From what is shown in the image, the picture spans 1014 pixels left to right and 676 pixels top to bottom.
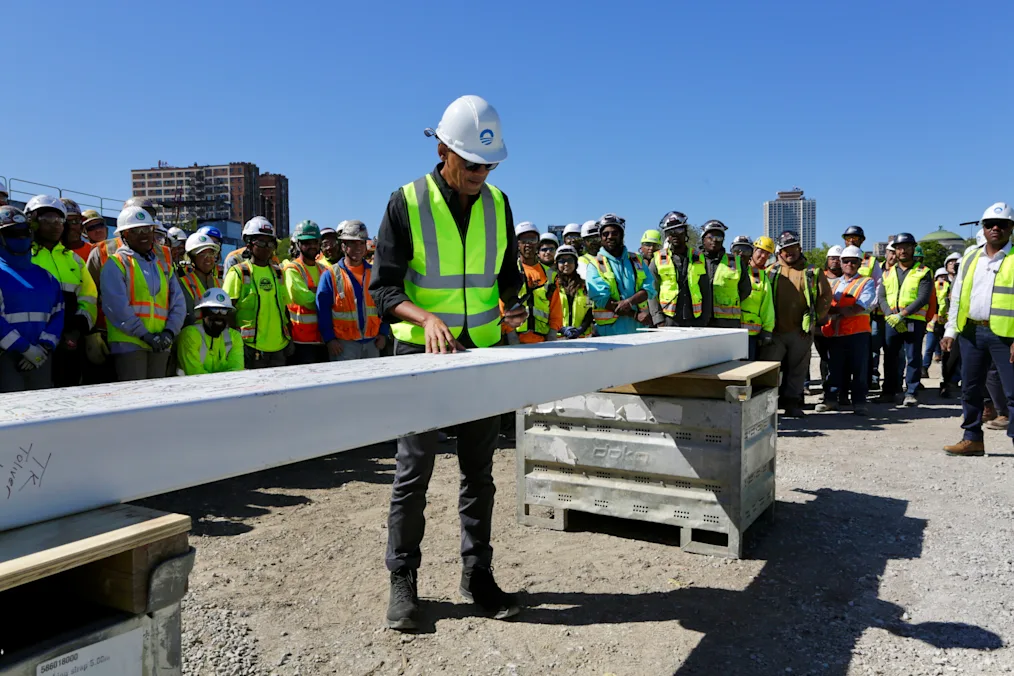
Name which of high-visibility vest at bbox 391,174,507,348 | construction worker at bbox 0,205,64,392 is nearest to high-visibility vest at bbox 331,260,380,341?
construction worker at bbox 0,205,64,392

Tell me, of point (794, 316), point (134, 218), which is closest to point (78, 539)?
point (134, 218)

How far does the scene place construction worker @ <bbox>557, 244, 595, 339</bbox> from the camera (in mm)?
8133

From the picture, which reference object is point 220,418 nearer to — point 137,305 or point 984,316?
point 137,305

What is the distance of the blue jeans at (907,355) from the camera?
396 inches

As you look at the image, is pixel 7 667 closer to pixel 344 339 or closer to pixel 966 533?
pixel 966 533

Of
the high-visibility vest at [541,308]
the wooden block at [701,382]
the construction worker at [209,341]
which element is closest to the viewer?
→ the wooden block at [701,382]

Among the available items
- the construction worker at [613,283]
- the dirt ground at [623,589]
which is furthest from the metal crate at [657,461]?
the construction worker at [613,283]

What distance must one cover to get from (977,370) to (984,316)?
521 mm

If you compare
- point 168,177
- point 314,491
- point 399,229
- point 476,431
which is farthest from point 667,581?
point 168,177

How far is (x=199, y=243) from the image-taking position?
6520mm

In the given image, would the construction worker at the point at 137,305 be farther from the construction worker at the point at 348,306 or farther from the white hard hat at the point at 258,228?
the construction worker at the point at 348,306

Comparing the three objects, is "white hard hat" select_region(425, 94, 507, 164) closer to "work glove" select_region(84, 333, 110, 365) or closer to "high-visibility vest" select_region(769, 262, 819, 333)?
"work glove" select_region(84, 333, 110, 365)

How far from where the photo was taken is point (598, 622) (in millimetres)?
3258

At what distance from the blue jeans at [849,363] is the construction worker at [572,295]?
150 inches
